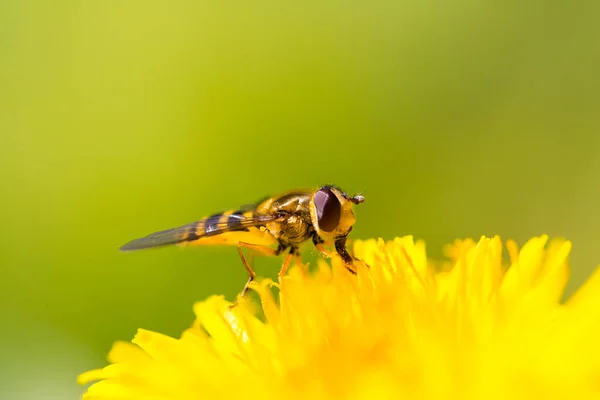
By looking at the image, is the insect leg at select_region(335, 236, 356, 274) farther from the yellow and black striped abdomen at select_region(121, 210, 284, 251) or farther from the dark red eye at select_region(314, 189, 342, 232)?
the yellow and black striped abdomen at select_region(121, 210, 284, 251)

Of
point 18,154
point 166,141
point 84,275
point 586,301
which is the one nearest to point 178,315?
point 84,275

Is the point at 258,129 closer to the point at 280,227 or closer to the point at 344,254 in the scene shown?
the point at 280,227

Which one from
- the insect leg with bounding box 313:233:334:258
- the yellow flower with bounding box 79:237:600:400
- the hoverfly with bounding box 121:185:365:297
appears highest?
the hoverfly with bounding box 121:185:365:297

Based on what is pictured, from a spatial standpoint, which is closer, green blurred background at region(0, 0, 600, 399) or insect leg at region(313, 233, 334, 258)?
insect leg at region(313, 233, 334, 258)

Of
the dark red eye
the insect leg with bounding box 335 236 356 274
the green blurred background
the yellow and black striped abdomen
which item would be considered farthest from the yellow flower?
the green blurred background

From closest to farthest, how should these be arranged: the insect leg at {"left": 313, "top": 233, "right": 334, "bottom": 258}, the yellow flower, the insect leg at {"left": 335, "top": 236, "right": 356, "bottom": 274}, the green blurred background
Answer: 1. the yellow flower
2. the insect leg at {"left": 335, "top": 236, "right": 356, "bottom": 274}
3. the insect leg at {"left": 313, "top": 233, "right": 334, "bottom": 258}
4. the green blurred background

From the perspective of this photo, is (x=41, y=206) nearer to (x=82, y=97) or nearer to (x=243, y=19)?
(x=82, y=97)

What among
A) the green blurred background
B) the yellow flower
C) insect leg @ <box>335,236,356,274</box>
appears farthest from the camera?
the green blurred background

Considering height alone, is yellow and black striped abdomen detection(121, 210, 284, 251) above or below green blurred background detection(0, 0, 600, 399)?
below

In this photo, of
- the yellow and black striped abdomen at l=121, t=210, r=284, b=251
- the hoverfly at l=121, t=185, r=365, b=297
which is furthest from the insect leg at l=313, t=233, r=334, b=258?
the yellow and black striped abdomen at l=121, t=210, r=284, b=251
